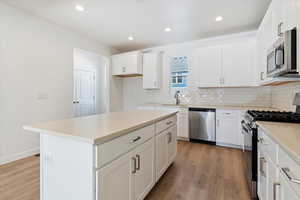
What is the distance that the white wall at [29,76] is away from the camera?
2562 mm

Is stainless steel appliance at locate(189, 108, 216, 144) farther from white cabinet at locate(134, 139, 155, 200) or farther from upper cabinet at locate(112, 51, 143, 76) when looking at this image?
white cabinet at locate(134, 139, 155, 200)

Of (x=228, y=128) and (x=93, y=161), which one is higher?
(x=93, y=161)

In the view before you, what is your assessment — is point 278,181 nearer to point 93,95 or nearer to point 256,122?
point 256,122

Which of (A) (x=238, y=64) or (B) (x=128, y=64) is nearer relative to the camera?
(A) (x=238, y=64)

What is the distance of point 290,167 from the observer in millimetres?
846

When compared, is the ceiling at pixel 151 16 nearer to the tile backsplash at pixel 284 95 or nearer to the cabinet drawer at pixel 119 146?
the tile backsplash at pixel 284 95

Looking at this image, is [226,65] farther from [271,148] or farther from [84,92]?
[84,92]

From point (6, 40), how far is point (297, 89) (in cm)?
449

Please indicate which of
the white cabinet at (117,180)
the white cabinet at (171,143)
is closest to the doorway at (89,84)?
the white cabinet at (171,143)

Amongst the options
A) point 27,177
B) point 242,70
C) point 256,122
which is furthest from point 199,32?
point 27,177

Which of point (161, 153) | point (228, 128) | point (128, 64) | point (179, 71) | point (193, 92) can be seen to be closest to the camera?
point (161, 153)

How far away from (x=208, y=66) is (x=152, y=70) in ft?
4.98

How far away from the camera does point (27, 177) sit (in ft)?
7.00

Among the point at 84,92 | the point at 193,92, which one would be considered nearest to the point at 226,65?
the point at 193,92
